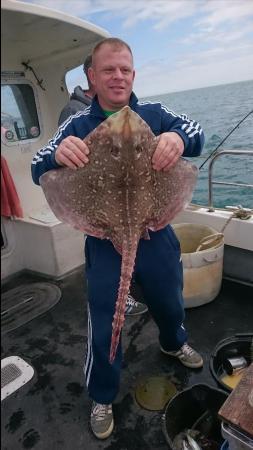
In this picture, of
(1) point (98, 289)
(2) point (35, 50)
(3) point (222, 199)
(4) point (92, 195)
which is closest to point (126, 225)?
(4) point (92, 195)

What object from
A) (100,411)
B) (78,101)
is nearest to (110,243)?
(100,411)

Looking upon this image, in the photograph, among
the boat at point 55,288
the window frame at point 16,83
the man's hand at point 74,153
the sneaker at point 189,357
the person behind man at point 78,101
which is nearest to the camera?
the man's hand at point 74,153

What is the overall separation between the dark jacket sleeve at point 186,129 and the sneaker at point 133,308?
224cm

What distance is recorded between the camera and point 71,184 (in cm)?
190

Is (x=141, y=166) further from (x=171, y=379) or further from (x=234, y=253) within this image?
(x=234, y=253)

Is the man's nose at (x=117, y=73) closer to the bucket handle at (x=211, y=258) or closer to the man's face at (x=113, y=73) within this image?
the man's face at (x=113, y=73)

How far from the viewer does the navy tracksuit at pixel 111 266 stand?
215 cm

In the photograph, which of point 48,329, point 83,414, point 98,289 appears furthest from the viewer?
point 48,329

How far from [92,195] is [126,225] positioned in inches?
9.6

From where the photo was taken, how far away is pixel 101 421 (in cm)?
251

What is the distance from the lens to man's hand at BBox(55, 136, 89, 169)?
177 cm

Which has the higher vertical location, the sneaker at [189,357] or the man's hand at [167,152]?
the man's hand at [167,152]

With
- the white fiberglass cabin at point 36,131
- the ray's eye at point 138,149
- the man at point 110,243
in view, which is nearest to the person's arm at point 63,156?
the man at point 110,243

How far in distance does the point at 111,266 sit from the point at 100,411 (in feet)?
3.70
